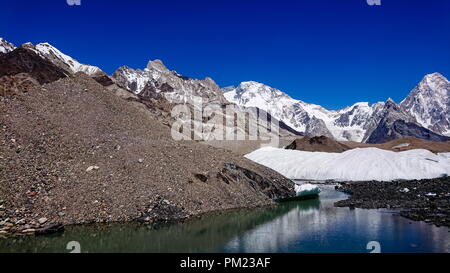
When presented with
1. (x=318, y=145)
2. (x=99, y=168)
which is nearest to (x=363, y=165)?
(x=99, y=168)

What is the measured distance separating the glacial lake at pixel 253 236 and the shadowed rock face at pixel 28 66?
130 meters

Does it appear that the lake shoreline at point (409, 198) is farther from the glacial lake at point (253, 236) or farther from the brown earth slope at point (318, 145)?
the brown earth slope at point (318, 145)

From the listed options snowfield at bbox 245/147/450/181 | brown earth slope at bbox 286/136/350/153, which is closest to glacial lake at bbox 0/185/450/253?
Result: snowfield at bbox 245/147/450/181

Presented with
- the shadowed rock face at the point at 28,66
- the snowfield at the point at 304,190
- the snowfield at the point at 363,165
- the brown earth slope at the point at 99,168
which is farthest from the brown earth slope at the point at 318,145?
the shadowed rock face at the point at 28,66

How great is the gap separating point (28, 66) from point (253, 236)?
146935mm

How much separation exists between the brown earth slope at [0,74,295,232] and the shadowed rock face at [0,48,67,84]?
115979mm

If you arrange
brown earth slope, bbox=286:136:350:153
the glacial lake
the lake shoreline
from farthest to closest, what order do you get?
brown earth slope, bbox=286:136:350:153, the lake shoreline, the glacial lake

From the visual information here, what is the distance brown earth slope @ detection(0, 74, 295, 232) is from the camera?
2261 cm

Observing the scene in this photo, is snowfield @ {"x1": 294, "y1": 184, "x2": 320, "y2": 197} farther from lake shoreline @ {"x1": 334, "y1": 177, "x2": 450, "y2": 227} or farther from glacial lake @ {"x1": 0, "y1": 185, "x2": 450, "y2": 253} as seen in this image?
glacial lake @ {"x1": 0, "y1": 185, "x2": 450, "y2": 253}

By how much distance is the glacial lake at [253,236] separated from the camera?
61.0 ft

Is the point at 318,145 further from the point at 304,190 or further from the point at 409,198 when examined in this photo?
the point at 409,198
